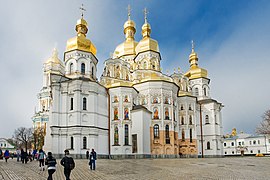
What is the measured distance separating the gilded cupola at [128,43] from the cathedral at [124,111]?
5371mm

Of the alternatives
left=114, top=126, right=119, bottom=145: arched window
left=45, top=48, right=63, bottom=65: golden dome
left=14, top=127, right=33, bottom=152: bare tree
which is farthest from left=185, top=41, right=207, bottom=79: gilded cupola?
left=14, top=127, right=33, bottom=152: bare tree

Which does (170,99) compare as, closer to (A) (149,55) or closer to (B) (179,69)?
(A) (149,55)

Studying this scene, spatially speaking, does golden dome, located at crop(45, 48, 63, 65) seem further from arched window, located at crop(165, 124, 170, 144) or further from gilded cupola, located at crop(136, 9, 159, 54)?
arched window, located at crop(165, 124, 170, 144)

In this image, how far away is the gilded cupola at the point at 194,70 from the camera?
54.5 m

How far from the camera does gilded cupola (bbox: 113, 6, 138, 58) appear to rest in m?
54.7

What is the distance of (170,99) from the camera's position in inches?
1590

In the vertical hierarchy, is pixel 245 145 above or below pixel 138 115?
below

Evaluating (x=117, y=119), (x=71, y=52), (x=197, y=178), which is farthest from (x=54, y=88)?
(x=197, y=178)

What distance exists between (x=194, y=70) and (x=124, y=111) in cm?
2304

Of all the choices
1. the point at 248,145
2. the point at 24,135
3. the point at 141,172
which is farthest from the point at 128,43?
the point at 248,145

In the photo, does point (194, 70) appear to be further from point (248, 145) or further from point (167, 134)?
point (248, 145)

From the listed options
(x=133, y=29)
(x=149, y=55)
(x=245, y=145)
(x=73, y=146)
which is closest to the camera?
(x=73, y=146)

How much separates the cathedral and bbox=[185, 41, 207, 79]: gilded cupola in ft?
19.6

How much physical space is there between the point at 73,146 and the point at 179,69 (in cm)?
2786
